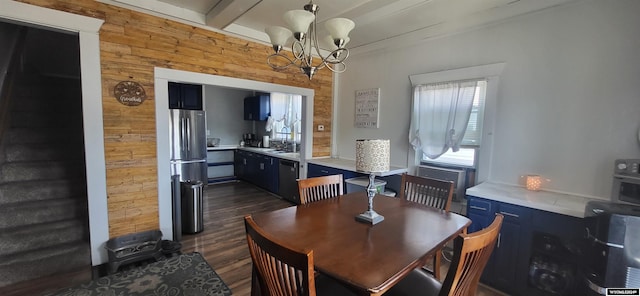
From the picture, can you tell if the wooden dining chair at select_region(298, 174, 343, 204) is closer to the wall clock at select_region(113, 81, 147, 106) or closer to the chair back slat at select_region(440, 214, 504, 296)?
the chair back slat at select_region(440, 214, 504, 296)

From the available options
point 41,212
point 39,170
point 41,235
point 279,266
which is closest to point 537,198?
point 279,266

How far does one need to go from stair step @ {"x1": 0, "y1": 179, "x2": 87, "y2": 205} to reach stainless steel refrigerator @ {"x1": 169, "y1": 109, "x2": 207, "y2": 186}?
158 centimetres

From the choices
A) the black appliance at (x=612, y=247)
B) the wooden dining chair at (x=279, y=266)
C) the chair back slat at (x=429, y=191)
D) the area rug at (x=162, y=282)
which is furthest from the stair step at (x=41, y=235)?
the black appliance at (x=612, y=247)

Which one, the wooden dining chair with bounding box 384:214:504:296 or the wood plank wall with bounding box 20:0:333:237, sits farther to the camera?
the wood plank wall with bounding box 20:0:333:237

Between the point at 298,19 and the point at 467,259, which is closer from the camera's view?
the point at 467,259

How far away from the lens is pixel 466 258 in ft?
3.28

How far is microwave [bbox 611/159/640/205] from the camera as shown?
176 cm

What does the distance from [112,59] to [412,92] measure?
3239 millimetres

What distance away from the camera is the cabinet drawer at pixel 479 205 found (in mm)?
2199

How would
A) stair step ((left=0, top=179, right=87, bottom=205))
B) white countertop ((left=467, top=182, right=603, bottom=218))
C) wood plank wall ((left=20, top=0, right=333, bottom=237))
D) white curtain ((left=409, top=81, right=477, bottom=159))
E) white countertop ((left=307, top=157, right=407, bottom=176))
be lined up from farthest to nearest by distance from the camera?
white countertop ((left=307, top=157, right=407, bottom=176)) → white curtain ((left=409, top=81, right=477, bottom=159)) → stair step ((left=0, top=179, right=87, bottom=205)) → wood plank wall ((left=20, top=0, right=333, bottom=237)) → white countertop ((left=467, top=182, right=603, bottom=218))

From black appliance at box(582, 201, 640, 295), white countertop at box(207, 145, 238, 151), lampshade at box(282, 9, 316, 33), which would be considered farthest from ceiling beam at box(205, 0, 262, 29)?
white countertop at box(207, 145, 238, 151)

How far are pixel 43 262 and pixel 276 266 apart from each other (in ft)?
8.67

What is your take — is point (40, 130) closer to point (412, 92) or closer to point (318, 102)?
point (318, 102)

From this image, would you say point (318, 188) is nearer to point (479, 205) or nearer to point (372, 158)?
point (372, 158)
